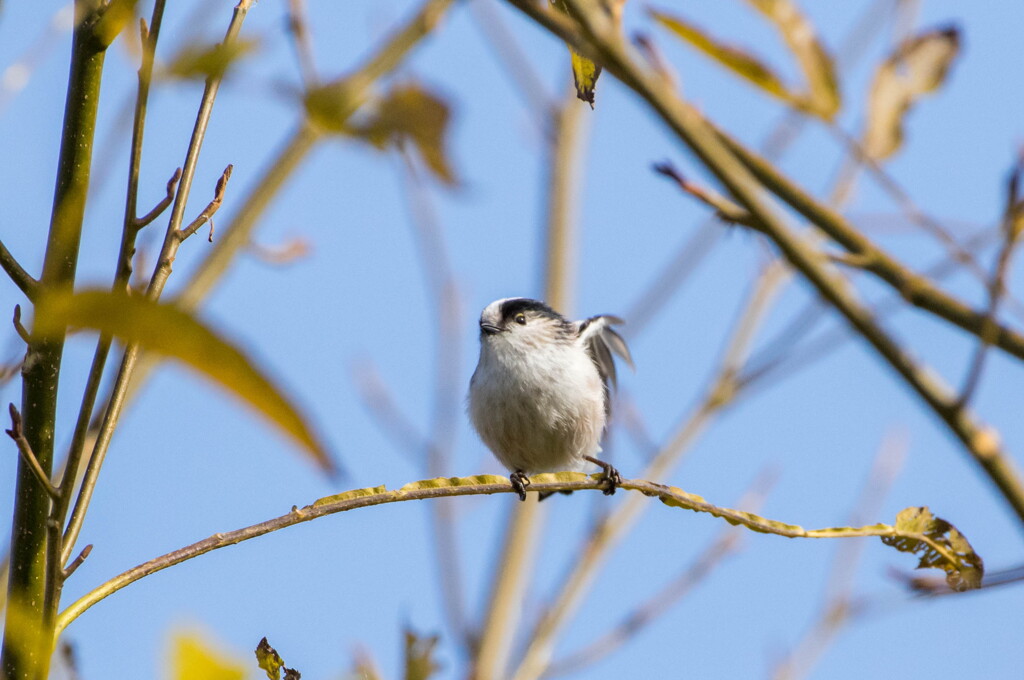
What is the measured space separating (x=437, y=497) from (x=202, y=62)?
71 cm

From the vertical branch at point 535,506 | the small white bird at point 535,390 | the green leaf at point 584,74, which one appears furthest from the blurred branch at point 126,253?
the vertical branch at point 535,506

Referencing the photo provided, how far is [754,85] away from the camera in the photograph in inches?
38.0

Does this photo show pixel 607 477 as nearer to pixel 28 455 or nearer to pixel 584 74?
pixel 584 74

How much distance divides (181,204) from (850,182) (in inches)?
154

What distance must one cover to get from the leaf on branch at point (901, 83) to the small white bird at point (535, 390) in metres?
3.00

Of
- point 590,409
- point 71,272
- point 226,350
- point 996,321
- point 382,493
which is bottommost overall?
point 226,350

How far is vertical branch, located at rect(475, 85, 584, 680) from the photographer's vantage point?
15.1 ft

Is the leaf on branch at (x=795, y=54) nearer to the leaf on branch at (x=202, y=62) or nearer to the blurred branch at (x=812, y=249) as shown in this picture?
the blurred branch at (x=812, y=249)

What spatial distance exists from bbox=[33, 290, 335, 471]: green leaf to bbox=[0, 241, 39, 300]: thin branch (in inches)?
22.7

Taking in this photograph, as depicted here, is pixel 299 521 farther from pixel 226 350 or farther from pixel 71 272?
pixel 226 350

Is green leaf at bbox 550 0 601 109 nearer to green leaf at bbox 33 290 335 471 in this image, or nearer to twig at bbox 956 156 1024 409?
twig at bbox 956 156 1024 409

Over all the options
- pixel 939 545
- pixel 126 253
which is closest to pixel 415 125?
pixel 126 253

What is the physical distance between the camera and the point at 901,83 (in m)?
1.07

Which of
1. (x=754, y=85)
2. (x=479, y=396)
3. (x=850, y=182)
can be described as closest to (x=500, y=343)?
(x=479, y=396)
